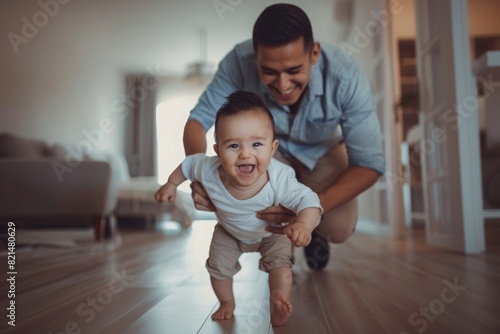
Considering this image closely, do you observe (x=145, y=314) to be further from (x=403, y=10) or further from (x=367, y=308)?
(x=403, y=10)

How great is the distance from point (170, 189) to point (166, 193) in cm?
2

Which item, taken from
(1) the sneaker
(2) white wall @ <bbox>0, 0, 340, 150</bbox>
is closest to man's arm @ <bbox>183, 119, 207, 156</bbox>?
(1) the sneaker

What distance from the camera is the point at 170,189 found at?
1.14 m

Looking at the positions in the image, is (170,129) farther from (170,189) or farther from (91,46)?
(170,189)

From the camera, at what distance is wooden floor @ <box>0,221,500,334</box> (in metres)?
1.02

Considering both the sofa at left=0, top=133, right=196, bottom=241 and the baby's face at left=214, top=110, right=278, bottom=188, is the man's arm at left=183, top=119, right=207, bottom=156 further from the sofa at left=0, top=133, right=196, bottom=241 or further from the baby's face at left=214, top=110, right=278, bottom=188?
the sofa at left=0, top=133, right=196, bottom=241

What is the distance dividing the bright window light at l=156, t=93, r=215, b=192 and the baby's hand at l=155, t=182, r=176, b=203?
688 cm

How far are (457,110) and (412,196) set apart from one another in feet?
9.18

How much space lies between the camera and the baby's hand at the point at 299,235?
0.92m

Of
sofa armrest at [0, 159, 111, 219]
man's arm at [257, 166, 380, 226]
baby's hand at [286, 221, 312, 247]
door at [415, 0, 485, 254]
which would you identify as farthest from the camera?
sofa armrest at [0, 159, 111, 219]

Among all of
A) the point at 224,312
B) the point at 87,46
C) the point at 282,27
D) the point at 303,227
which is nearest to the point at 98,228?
the point at 224,312

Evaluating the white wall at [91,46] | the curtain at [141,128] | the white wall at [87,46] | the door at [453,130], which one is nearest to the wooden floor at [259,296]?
the door at [453,130]

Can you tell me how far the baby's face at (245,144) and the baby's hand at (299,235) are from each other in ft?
0.52

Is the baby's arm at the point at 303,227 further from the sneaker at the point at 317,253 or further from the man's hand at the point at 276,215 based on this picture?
the sneaker at the point at 317,253
